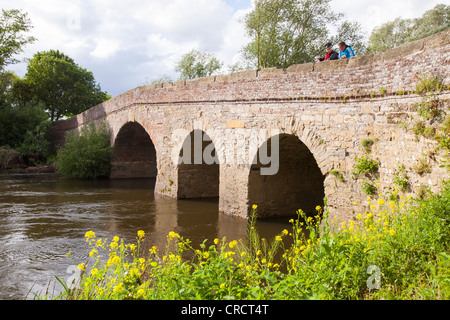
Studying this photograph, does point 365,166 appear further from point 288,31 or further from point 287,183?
point 288,31

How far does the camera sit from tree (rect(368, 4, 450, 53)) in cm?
2516

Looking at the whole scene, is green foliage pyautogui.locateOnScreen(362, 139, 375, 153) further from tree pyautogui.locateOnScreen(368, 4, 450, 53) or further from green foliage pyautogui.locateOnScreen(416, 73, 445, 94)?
tree pyautogui.locateOnScreen(368, 4, 450, 53)

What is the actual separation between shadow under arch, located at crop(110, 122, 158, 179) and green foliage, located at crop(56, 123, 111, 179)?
0.43 metres

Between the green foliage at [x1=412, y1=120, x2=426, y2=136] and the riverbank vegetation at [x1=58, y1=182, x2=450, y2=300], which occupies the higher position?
the green foliage at [x1=412, y1=120, x2=426, y2=136]

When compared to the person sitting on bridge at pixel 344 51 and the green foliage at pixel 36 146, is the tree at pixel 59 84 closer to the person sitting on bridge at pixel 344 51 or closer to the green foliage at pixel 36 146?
the green foliage at pixel 36 146

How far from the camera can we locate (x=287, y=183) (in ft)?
33.9

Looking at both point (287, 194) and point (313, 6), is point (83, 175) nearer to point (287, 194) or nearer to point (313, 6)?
point (287, 194)

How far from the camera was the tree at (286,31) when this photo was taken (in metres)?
23.3

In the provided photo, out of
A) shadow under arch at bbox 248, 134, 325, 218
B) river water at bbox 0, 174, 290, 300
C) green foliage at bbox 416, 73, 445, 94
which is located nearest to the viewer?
green foliage at bbox 416, 73, 445, 94

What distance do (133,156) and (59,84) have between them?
16225 mm

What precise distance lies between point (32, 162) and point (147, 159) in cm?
773

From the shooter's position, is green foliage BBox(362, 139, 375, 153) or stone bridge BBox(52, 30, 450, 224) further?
green foliage BBox(362, 139, 375, 153)

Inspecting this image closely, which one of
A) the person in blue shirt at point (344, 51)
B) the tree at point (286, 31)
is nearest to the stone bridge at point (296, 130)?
the person in blue shirt at point (344, 51)

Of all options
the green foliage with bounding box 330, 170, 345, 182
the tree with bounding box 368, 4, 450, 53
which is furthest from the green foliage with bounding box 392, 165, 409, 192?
the tree with bounding box 368, 4, 450, 53
